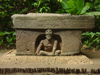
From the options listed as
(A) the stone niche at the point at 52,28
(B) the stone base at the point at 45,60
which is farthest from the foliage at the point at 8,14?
(B) the stone base at the point at 45,60

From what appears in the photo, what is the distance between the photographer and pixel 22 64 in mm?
4211

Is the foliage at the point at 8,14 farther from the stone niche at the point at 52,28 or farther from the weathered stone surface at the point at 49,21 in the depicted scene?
the weathered stone surface at the point at 49,21

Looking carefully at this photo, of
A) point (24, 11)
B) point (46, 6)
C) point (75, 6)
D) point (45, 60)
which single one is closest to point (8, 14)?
point (24, 11)

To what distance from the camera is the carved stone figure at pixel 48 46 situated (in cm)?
471

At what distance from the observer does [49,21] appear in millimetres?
4570

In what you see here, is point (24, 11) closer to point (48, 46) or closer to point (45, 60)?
point (48, 46)

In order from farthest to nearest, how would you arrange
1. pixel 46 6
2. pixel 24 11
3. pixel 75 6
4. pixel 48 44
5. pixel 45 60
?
1. pixel 24 11
2. pixel 46 6
3. pixel 75 6
4. pixel 48 44
5. pixel 45 60

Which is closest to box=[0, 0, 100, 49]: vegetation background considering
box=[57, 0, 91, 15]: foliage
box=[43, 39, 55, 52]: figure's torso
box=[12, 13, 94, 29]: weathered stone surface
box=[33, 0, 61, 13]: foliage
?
box=[33, 0, 61, 13]: foliage

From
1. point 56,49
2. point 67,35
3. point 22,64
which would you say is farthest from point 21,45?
point 67,35

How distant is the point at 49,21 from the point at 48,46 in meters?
0.81

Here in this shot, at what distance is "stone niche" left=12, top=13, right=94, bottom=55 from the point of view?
457 centimetres

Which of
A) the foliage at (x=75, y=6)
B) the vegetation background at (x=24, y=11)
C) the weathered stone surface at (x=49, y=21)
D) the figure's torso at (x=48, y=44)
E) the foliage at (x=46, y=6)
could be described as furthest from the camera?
the foliage at (x=46, y=6)

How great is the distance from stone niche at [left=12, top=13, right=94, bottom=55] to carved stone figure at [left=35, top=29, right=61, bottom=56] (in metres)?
0.14

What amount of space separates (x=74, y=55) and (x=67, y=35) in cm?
67
